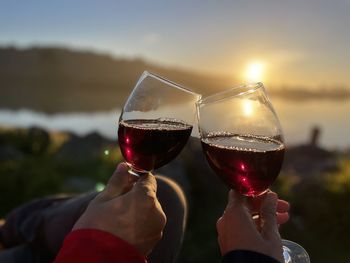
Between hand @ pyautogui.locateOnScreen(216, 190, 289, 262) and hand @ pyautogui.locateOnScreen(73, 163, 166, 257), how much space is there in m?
0.20

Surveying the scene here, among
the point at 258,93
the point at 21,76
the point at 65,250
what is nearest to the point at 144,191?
the point at 65,250

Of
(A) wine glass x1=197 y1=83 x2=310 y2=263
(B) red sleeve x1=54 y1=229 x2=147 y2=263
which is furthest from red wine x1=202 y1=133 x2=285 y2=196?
(B) red sleeve x1=54 y1=229 x2=147 y2=263

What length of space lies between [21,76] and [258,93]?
64294 millimetres

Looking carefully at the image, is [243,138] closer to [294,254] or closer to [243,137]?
[243,137]

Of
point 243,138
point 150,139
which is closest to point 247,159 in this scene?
point 243,138

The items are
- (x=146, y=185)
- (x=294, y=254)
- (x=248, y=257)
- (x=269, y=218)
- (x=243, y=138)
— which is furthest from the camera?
(x=294, y=254)

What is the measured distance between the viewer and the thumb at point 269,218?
1265 millimetres

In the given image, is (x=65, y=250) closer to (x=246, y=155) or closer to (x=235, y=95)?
(x=246, y=155)

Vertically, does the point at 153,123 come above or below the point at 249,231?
above

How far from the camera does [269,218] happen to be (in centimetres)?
131

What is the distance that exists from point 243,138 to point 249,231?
43 cm

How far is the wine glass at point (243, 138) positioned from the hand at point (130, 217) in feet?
1.01

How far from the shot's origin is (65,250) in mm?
1291

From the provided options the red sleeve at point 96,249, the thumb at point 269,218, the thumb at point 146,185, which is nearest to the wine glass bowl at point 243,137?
the thumb at point 269,218
